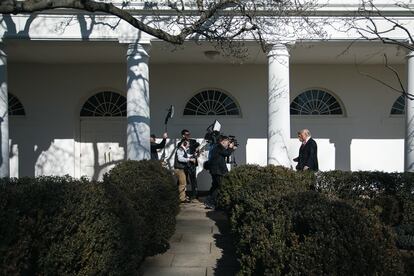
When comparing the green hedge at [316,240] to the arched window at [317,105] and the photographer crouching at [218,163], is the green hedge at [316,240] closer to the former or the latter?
the photographer crouching at [218,163]

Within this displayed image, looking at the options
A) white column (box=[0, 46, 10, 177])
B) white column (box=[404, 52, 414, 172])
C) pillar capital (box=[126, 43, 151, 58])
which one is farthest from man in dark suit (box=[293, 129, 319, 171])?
white column (box=[0, 46, 10, 177])

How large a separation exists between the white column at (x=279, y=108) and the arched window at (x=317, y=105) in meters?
3.76

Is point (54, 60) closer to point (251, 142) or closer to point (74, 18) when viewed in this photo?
point (74, 18)

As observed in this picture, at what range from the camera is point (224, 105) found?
46.4 ft

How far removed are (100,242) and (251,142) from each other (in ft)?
32.4

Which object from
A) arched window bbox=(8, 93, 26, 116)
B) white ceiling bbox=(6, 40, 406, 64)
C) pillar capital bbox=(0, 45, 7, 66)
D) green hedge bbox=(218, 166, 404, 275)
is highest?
white ceiling bbox=(6, 40, 406, 64)

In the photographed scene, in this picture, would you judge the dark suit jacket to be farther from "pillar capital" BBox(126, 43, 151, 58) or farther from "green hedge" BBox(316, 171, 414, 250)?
"pillar capital" BBox(126, 43, 151, 58)

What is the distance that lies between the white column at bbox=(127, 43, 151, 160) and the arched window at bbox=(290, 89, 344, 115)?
538 centimetres

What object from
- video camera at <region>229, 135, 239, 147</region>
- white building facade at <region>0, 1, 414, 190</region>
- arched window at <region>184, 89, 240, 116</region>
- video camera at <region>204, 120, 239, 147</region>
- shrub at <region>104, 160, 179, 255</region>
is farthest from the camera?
arched window at <region>184, 89, 240, 116</region>

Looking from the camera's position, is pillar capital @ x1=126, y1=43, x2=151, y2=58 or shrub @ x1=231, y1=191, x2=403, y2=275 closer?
shrub @ x1=231, y1=191, x2=403, y2=275

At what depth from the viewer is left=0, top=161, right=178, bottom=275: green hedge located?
3.83 metres

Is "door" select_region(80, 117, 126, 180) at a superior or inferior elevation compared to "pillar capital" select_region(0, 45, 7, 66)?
inferior

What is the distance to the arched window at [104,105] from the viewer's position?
46.7 feet

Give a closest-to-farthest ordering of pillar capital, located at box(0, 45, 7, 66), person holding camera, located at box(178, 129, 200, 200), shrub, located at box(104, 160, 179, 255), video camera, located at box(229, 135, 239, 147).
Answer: shrub, located at box(104, 160, 179, 255) → pillar capital, located at box(0, 45, 7, 66) → person holding camera, located at box(178, 129, 200, 200) → video camera, located at box(229, 135, 239, 147)
